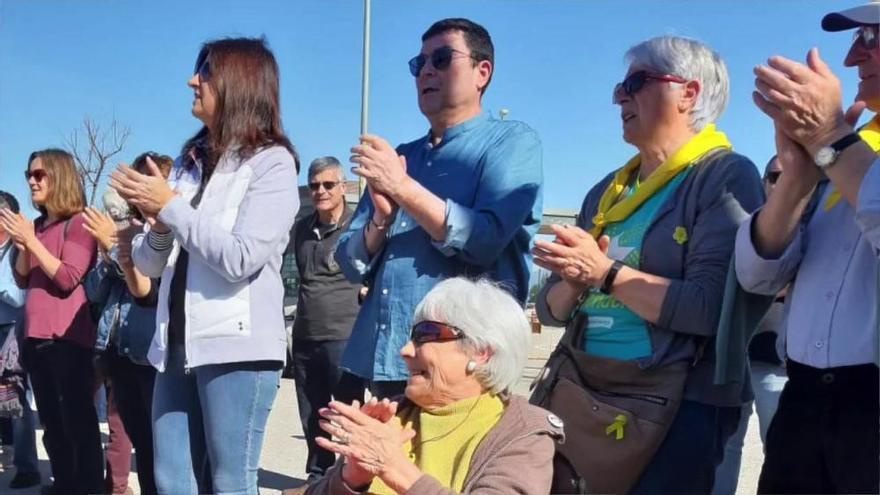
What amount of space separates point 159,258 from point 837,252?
2.14 metres

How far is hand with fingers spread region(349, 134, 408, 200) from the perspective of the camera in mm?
2688

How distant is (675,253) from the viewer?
239cm

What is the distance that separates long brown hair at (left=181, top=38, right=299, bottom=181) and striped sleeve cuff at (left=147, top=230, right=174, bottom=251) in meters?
0.25

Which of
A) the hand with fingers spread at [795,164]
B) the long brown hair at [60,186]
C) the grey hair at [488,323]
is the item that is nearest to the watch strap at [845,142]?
the hand with fingers spread at [795,164]

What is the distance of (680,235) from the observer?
2.38m

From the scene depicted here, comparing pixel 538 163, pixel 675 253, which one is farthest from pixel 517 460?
pixel 538 163

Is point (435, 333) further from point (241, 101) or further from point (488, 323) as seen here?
point (241, 101)

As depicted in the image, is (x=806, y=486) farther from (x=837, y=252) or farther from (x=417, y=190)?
(x=417, y=190)

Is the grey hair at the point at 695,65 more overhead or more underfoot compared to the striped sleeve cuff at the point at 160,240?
more overhead

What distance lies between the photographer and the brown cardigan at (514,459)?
6.76ft

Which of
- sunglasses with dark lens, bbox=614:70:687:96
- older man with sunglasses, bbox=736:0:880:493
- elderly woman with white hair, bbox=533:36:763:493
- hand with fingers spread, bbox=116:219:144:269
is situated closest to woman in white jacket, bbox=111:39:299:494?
hand with fingers spread, bbox=116:219:144:269

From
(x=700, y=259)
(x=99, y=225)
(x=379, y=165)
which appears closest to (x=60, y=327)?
(x=99, y=225)

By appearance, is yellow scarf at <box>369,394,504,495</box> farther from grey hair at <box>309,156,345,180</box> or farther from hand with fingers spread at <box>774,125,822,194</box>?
grey hair at <box>309,156,345,180</box>

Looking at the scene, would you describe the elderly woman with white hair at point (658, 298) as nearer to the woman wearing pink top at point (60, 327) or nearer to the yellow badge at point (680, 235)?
the yellow badge at point (680, 235)
